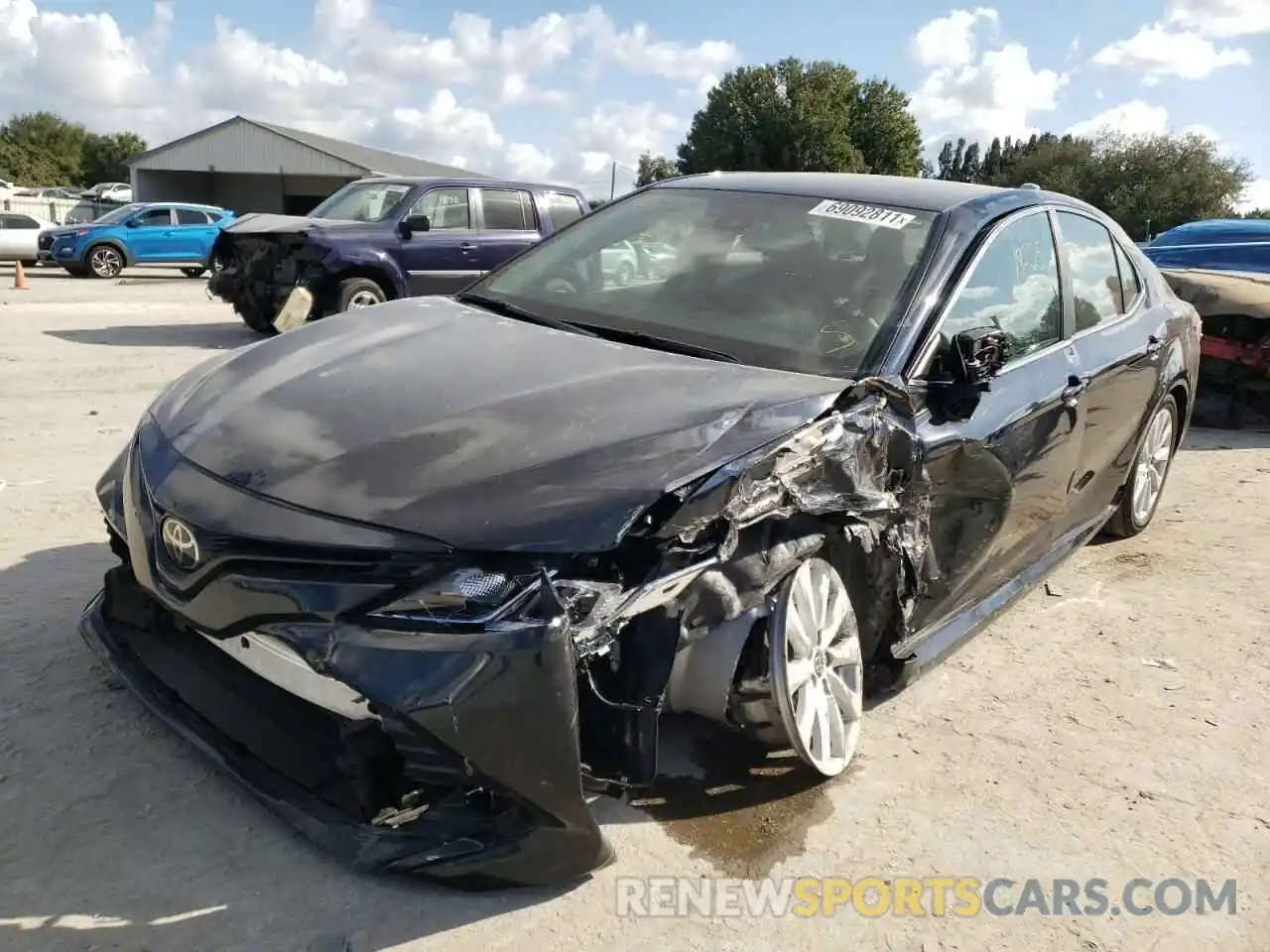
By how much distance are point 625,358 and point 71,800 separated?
5.90 ft

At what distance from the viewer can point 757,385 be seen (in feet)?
9.07

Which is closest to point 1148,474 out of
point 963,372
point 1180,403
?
point 1180,403

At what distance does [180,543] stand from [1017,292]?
9.18ft

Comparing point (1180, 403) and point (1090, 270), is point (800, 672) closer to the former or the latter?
point (1090, 270)

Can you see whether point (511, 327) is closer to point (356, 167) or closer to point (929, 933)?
point (929, 933)

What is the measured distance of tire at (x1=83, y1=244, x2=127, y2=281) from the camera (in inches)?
802

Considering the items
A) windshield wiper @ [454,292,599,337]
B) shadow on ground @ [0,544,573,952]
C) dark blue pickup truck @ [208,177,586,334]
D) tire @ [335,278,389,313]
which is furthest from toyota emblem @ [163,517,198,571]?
tire @ [335,278,389,313]

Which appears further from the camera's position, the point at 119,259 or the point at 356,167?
the point at 356,167

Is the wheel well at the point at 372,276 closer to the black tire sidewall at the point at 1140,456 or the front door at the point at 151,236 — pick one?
the black tire sidewall at the point at 1140,456

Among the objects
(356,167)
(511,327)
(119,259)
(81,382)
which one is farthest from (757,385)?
(356,167)

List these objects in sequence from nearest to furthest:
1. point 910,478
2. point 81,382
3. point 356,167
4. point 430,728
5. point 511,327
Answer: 1. point 430,728
2. point 910,478
3. point 511,327
4. point 81,382
5. point 356,167

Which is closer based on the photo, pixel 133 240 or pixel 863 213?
pixel 863 213

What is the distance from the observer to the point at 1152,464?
17.4 feet

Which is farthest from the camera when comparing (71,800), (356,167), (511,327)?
(356,167)
